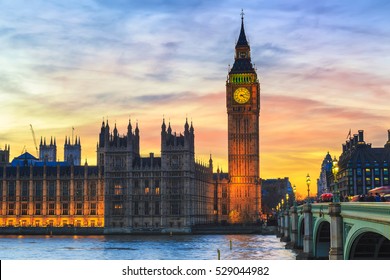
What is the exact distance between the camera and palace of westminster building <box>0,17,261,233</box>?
13925 cm

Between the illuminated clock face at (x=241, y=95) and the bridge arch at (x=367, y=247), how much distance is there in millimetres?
134331

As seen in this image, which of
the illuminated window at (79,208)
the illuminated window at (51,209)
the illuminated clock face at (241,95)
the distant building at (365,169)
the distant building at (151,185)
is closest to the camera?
the distant building at (151,185)

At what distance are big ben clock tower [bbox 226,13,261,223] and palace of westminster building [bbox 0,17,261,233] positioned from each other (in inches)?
8.8

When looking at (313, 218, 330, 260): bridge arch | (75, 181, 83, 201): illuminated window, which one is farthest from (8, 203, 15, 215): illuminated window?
(313, 218, 330, 260): bridge arch

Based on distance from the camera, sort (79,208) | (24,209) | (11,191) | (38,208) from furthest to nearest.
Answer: (11,191) → (24,209) → (38,208) → (79,208)

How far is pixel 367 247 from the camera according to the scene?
3450cm

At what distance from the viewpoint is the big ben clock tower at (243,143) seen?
535 feet

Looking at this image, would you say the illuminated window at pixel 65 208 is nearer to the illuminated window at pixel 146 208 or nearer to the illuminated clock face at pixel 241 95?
the illuminated window at pixel 146 208

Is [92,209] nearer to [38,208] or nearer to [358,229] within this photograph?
[38,208]

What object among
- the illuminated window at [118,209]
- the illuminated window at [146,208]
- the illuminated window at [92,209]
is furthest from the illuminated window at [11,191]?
the illuminated window at [146,208]

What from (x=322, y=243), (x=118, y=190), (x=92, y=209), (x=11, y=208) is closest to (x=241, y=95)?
(x=118, y=190)

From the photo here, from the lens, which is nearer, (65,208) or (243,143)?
(65,208)

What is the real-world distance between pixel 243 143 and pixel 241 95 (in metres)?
11.7
